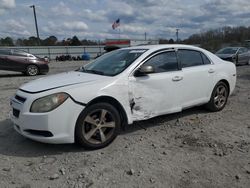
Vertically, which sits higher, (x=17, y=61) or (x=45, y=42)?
(x=45, y=42)

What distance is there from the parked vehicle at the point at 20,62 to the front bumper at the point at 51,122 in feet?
36.6

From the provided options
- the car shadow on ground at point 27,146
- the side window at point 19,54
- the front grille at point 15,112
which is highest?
the side window at point 19,54

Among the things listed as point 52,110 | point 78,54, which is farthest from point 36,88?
point 78,54

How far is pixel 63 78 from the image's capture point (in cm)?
462

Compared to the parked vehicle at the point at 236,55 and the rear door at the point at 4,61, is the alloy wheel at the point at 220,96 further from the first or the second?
the parked vehicle at the point at 236,55

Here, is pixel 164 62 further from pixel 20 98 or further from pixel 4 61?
pixel 4 61

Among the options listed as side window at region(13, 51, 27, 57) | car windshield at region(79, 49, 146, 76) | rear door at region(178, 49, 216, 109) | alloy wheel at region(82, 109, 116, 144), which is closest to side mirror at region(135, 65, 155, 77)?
car windshield at region(79, 49, 146, 76)

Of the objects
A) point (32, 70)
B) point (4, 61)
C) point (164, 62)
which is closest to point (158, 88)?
point (164, 62)

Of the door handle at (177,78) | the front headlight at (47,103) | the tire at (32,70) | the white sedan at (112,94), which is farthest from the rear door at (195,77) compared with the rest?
the tire at (32,70)

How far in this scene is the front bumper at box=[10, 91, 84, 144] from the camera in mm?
3846

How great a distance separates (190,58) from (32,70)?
1095cm

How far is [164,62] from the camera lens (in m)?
5.15

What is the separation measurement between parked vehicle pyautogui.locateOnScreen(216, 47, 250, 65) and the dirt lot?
1421 centimetres

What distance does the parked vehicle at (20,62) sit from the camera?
14.1m
